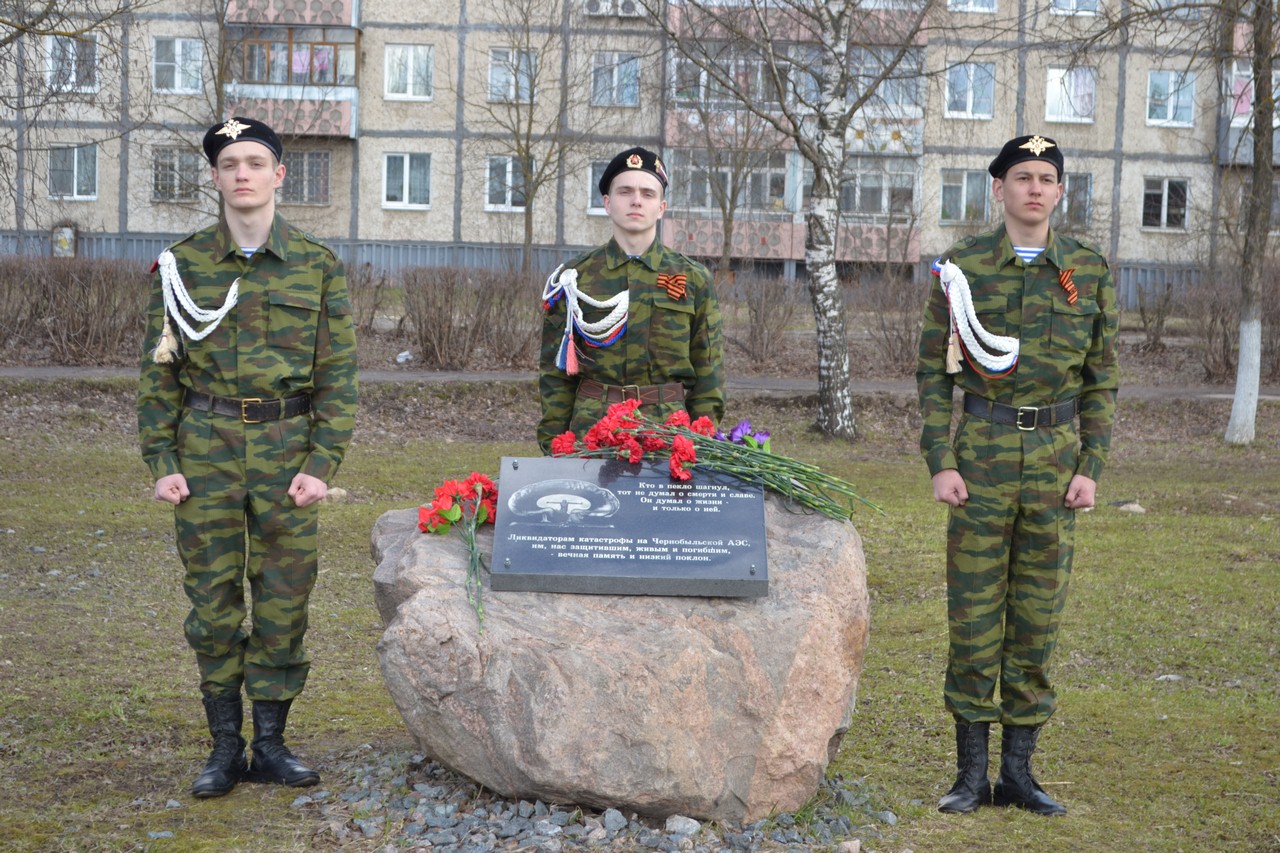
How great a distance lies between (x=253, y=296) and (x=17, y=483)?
6791 millimetres

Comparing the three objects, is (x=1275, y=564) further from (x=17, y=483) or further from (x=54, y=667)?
(x=17, y=483)

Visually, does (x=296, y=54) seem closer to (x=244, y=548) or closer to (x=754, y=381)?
(x=754, y=381)

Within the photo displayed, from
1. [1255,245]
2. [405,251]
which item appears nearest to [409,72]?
[405,251]

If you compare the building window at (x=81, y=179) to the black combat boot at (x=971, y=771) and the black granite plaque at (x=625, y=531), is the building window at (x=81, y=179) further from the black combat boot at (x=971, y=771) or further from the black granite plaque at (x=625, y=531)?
the black combat boot at (x=971, y=771)

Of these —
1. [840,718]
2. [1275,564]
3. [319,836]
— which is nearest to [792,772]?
[840,718]

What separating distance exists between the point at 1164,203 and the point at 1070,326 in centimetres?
3084

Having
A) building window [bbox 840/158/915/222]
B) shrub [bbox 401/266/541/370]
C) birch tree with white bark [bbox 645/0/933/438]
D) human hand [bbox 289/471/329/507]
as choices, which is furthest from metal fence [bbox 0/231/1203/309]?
human hand [bbox 289/471/329/507]

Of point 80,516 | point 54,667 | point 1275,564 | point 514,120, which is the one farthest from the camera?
point 514,120

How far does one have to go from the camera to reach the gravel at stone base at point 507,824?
380cm

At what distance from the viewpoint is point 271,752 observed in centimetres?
432

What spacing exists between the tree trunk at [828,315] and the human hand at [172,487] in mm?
9630

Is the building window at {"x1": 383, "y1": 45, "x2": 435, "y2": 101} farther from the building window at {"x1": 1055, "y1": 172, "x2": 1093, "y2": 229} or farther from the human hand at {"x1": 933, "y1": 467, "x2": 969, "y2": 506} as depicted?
the human hand at {"x1": 933, "y1": 467, "x2": 969, "y2": 506}

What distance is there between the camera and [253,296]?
4.20 meters

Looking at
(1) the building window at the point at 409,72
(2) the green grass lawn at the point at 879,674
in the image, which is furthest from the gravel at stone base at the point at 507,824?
(1) the building window at the point at 409,72
